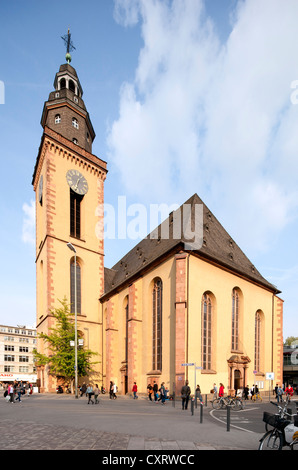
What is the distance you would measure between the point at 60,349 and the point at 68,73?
2859 centimetres

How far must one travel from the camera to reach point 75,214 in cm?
3506

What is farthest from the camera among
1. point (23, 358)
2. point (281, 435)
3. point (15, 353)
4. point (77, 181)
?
point (23, 358)

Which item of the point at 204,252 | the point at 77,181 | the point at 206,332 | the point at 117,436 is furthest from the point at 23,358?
the point at 117,436

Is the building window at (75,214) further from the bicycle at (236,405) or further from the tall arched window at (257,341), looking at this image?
the bicycle at (236,405)

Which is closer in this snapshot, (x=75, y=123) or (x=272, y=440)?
(x=272, y=440)

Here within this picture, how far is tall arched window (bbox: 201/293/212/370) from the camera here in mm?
26484

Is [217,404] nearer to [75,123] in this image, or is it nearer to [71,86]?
[75,123]

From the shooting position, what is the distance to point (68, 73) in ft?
125

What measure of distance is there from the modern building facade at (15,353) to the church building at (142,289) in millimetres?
49472

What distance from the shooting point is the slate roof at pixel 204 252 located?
2780cm

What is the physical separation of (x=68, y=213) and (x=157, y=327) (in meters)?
14.1

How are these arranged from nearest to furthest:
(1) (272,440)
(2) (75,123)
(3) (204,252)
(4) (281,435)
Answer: (4) (281,435) < (1) (272,440) < (3) (204,252) < (2) (75,123)

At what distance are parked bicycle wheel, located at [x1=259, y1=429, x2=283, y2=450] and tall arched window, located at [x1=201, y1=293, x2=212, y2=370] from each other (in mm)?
19899

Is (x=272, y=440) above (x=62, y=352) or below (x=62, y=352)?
above
